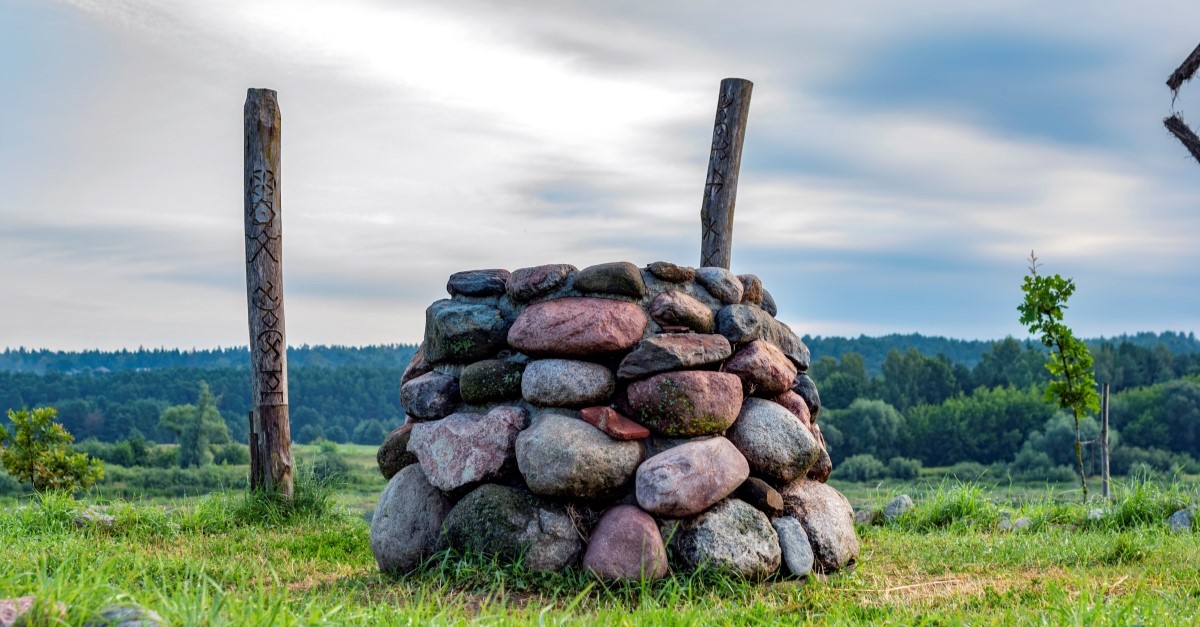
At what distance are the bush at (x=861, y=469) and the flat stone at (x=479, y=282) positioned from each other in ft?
99.1

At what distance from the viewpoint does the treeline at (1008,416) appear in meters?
35.0

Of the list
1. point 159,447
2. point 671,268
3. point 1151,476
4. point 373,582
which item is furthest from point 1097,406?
point 159,447

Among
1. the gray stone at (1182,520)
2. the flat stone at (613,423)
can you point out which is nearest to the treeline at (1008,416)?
the gray stone at (1182,520)

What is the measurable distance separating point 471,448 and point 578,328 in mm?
944

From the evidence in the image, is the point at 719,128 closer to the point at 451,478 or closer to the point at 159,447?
the point at 451,478

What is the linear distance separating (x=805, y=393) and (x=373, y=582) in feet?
9.94

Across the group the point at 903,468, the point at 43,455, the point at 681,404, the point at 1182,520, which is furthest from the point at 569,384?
the point at 903,468

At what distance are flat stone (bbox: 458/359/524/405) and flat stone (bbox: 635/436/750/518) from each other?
95 centimetres

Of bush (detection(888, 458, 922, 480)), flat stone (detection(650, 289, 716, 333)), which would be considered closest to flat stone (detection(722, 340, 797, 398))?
flat stone (detection(650, 289, 716, 333))

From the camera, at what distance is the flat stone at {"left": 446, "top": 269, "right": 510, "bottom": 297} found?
6062mm

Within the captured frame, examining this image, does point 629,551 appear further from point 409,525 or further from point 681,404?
point 409,525

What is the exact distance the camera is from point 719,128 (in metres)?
9.18

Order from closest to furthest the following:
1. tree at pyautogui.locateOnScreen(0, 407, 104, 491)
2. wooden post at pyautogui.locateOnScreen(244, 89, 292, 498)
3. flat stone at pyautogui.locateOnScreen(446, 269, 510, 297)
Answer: flat stone at pyautogui.locateOnScreen(446, 269, 510, 297) < wooden post at pyautogui.locateOnScreen(244, 89, 292, 498) < tree at pyautogui.locateOnScreen(0, 407, 104, 491)

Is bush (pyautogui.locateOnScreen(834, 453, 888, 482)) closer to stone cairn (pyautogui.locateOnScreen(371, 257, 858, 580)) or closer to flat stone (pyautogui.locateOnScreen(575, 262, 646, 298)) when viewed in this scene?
stone cairn (pyautogui.locateOnScreen(371, 257, 858, 580))
